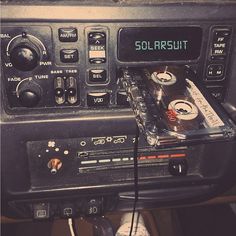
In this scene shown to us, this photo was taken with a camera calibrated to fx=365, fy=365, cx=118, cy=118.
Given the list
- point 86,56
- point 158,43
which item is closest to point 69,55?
point 86,56

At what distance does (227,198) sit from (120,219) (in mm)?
213

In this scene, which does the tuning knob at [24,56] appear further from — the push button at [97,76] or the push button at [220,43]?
the push button at [220,43]

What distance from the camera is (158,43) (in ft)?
1.67

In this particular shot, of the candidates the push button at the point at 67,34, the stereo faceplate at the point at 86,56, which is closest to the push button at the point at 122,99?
the stereo faceplate at the point at 86,56

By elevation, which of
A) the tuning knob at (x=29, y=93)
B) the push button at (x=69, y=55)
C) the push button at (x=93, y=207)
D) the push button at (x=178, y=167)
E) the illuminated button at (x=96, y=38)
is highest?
the illuminated button at (x=96, y=38)

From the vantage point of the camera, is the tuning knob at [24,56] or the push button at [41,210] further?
the push button at [41,210]

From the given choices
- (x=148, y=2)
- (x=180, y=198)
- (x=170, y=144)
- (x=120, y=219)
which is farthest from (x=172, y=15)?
(x=120, y=219)

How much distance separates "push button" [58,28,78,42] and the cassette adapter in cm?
9

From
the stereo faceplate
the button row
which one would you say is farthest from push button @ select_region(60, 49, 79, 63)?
the button row

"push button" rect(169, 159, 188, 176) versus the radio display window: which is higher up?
the radio display window

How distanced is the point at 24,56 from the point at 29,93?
0.05 meters

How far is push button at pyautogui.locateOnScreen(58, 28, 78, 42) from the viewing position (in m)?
0.48

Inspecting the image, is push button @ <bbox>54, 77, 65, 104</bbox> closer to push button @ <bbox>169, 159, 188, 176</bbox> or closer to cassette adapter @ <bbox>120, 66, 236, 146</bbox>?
cassette adapter @ <bbox>120, 66, 236, 146</bbox>

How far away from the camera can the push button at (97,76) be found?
511 millimetres
